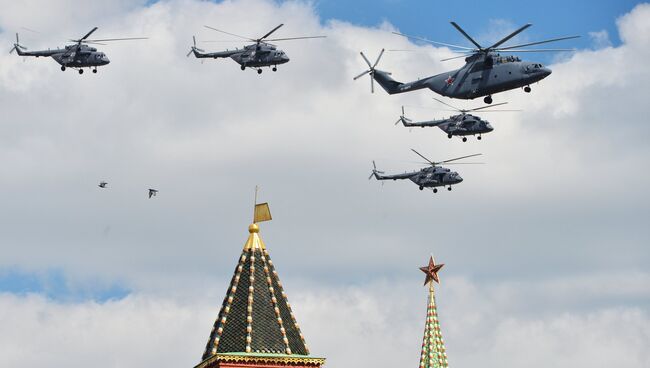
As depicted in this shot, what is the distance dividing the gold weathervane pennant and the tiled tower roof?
11.2 feet

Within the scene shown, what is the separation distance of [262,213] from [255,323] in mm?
7513

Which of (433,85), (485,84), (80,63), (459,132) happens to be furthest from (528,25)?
(80,63)

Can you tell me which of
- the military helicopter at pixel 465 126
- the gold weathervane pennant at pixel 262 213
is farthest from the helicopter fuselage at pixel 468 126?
the gold weathervane pennant at pixel 262 213

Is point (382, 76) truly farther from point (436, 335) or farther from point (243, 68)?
point (436, 335)

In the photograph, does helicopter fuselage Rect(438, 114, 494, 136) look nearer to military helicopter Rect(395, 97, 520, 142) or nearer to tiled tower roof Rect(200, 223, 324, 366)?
military helicopter Rect(395, 97, 520, 142)

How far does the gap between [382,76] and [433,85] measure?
17.3 metres

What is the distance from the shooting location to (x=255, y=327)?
249 ft

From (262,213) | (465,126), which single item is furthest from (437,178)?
(262,213)

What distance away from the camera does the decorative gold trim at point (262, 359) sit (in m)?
74.4

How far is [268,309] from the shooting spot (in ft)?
251

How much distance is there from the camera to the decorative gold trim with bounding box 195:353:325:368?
74.4 meters

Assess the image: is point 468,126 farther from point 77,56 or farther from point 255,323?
point 255,323

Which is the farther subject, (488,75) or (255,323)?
(488,75)

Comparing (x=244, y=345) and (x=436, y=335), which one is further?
(x=436, y=335)
